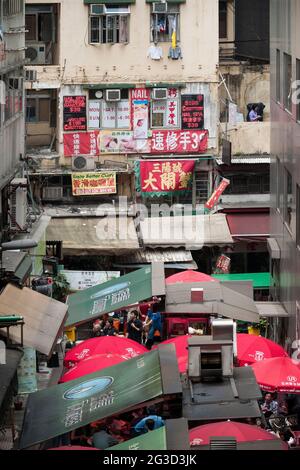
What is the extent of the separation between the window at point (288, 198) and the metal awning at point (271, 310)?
1.88 meters

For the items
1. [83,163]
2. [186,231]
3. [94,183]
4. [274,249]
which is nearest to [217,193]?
[186,231]

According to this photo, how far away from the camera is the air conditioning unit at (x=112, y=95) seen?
36.3 m

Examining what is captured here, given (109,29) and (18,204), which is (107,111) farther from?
(18,204)

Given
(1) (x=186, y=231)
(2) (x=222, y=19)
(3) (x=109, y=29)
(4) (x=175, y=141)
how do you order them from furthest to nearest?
1. (2) (x=222, y=19)
2. (3) (x=109, y=29)
3. (4) (x=175, y=141)
4. (1) (x=186, y=231)

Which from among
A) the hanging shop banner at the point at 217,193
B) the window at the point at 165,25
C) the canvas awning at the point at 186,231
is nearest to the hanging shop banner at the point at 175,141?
the hanging shop banner at the point at 217,193

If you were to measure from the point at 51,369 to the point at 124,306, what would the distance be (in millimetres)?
2386

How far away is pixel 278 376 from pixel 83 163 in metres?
18.8

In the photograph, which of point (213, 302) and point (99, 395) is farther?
point (213, 302)

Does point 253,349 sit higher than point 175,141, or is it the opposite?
point 175,141

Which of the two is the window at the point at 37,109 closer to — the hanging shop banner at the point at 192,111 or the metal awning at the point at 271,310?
the hanging shop banner at the point at 192,111

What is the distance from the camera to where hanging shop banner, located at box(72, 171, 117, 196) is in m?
36.4

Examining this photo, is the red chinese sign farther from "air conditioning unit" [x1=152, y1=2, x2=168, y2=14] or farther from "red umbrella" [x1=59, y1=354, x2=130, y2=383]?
"red umbrella" [x1=59, y1=354, x2=130, y2=383]

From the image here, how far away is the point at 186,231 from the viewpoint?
3459 centimetres
